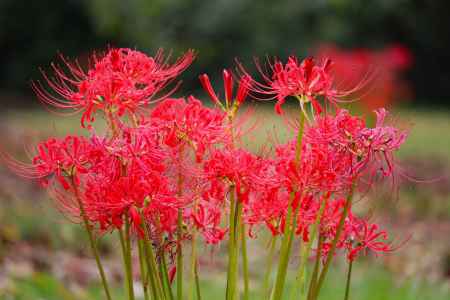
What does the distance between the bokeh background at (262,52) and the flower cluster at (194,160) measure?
9.35 ft

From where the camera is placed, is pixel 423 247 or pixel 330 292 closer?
pixel 330 292

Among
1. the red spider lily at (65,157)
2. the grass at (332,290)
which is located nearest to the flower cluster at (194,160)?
the red spider lily at (65,157)

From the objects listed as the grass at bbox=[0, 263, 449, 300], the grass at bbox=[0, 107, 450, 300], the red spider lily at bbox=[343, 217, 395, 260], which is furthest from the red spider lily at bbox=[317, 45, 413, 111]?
the red spider lily at bbox=[343, 217, 395, 260]

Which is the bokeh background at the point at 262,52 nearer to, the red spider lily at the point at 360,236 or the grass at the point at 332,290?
the grass at the point at 332,290

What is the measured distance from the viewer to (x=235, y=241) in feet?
5.70

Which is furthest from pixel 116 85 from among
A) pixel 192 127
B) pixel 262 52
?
pixel 262 52

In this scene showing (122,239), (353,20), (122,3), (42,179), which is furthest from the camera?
(353,20)

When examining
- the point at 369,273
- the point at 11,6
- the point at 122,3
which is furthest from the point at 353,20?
the point at 369,273

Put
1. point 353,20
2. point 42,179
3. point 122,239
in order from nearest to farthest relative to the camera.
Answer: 1. point 122,239
2. point 42,179
3. point 353,20

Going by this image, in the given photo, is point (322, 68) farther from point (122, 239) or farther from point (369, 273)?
point (369, 273)

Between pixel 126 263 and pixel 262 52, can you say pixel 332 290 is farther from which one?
pixel 262 52

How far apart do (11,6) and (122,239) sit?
17168 mm

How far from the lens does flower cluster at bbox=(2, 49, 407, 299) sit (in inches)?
64.4

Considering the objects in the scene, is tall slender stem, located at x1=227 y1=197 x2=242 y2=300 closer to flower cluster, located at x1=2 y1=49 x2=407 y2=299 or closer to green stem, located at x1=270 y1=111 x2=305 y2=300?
flower cluster, located at x1=2 y1=49 x2=407 y2=299
